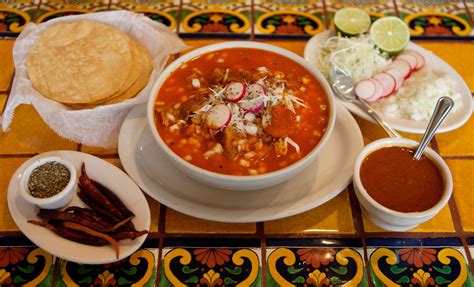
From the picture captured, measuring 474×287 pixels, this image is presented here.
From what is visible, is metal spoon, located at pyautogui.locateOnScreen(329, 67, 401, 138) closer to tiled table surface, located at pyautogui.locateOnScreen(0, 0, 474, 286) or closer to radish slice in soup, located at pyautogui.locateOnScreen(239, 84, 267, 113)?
tiled table surface, located at pyautogui.locateOnScreen(0, 0, 474, 286)

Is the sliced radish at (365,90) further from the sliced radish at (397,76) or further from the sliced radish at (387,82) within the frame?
the sliced radish at (397,76)

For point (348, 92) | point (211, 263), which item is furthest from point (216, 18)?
point (211, 263)

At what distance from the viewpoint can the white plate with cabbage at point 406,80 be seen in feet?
9.30

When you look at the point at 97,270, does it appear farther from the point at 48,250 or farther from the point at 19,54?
the point at 19,54

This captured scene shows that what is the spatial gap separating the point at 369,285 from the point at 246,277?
0.59 m

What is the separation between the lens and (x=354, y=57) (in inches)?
123


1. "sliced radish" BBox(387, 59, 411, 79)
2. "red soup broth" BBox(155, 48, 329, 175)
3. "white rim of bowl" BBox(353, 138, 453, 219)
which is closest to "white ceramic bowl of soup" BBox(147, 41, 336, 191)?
"red soup broth" BBox(155, 48, 329, 175)

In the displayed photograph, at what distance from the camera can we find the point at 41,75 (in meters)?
2.84

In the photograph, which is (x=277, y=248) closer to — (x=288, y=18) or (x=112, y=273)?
(x=112, y=273)

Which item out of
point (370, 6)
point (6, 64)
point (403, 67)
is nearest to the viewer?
point (403, 67)

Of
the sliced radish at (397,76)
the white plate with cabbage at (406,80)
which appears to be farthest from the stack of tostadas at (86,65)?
the sliced radish at (397,76)

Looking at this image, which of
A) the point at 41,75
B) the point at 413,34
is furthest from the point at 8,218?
the point at 413,34

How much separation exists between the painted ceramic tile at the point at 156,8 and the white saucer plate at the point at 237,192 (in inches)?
47.3

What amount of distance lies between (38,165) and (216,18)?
6.24 feet
